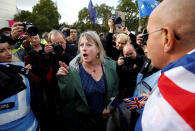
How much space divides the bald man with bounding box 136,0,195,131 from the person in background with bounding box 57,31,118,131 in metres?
1.14

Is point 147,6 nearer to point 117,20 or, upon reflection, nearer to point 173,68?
point 117,20

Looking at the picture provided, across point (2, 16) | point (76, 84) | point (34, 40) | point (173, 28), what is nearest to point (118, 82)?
point (76, 84)

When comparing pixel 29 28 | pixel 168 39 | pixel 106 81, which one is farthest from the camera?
pixel 106 81

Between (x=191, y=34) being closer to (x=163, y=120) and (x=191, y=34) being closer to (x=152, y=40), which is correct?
(x=152, y=40)

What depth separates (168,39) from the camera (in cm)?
78

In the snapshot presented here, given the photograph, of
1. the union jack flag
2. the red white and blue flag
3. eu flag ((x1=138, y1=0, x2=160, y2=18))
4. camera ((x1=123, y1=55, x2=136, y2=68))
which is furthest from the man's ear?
eu flag ((x1=138, y1=0, x2=160, y2=18))

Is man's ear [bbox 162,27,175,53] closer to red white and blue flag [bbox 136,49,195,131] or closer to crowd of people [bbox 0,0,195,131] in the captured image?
crowd of people [bbox 0,0,195,131]

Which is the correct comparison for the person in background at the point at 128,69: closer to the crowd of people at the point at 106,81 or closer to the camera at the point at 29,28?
the crowd of people at the point at 106,81

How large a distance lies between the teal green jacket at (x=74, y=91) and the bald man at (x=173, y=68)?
1.15 metres

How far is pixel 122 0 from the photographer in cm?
2948

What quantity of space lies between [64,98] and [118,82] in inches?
37.2

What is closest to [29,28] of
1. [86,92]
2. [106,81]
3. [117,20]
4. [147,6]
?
[86,92]

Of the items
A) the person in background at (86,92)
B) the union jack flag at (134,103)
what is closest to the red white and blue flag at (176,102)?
the union jack flag at (134,103)

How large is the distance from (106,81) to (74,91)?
0.53m
